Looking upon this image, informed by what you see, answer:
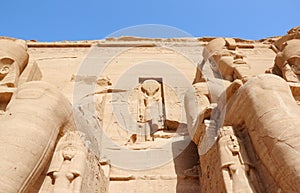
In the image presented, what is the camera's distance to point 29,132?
8.54ft

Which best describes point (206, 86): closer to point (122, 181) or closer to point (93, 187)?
point (122, 181)

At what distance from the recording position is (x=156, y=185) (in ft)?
12.3

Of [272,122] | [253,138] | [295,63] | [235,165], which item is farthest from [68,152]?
[295,63]

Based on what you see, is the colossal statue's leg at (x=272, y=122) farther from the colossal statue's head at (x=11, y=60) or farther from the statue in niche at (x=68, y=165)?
the colossal statue's head at (x=11, y=60)

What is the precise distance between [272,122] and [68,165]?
1.92 metres

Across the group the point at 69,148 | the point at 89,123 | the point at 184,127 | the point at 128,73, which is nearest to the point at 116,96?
the point at 128,73

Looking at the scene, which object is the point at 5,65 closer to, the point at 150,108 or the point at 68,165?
the point at 68,165

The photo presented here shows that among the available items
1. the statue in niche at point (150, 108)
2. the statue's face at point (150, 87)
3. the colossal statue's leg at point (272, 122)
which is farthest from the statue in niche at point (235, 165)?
the statue's face at point (150, 87)

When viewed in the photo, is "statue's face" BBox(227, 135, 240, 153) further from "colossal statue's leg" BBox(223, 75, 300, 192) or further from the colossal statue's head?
the colossal statue's head

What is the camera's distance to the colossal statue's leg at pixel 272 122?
2358 millimetres

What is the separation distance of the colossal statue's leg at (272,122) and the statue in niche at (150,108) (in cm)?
173

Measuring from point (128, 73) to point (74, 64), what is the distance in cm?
135

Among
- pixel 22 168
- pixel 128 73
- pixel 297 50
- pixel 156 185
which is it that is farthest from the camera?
pixel 128 73

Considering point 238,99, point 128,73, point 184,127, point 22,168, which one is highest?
point 128,73
